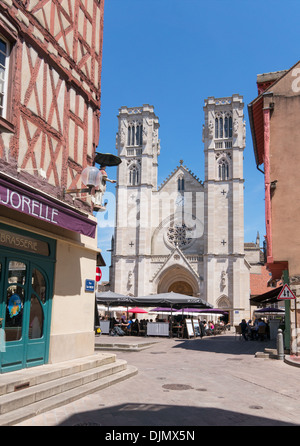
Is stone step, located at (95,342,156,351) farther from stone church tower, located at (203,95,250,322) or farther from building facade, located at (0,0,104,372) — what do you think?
stone church tower, located at (203,95,250,322)

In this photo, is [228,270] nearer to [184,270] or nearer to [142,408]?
[184,270]

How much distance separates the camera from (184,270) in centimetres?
4403

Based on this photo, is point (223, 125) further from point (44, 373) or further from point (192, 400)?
point (44, 373)

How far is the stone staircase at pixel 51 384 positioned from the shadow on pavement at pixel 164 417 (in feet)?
2.03

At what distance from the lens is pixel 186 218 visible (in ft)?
153

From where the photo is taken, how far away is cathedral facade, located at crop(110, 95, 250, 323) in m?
42.8

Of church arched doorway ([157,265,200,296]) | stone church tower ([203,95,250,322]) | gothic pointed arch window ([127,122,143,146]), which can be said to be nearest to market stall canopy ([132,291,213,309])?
stone church tower ([203,95,250,322])

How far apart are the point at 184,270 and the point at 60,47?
120ft

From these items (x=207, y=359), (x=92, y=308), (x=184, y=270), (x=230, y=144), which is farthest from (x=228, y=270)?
(x=92, y=308)

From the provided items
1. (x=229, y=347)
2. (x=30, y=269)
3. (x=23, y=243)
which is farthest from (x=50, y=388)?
(x=229, y=347)

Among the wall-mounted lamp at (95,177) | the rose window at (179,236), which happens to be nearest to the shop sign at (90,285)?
the wall-mounted lamp at (95,177)

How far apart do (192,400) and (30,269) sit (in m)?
3.55

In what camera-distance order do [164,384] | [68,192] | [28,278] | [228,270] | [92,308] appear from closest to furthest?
[28,278], [164,384], [68,192], [92,308], [228,270]
